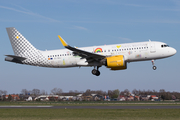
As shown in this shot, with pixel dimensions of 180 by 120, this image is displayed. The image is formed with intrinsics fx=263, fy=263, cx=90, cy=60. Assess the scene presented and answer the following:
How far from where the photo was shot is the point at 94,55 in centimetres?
3800

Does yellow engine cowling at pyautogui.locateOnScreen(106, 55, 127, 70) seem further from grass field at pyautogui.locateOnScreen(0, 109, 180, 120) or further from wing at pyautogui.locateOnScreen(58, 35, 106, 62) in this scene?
grass field at pyautogui.locateOnScreen(0, 109, 180, 120)

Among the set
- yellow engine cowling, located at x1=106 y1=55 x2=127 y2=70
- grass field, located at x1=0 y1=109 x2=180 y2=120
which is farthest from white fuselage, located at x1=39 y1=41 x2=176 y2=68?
grass field, located at x1=0 y1=109 x2=180 y2=120

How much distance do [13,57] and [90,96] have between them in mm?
40168

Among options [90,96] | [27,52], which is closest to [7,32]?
[27,52]

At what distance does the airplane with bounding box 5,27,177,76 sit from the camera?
1490 inches

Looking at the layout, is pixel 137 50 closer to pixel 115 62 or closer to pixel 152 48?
pixel 152 48

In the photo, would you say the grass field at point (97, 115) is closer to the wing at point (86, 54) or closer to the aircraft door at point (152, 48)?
the wing at point (86, 54)

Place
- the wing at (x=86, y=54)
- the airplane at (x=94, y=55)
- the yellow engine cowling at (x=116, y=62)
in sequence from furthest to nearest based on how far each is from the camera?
the airplane at (x=94, y=55) < the yellow engine cowling at (x=116, y=62) < the wing at (x=86, y=54)

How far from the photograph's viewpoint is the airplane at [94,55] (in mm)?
37844

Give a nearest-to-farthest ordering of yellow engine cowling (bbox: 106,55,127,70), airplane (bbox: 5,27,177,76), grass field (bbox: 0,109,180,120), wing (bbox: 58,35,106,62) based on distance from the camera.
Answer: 1. grass field (bbox: 0,109,180,120)
2. wing (bbox: 58,35,106,62)
3. yellow engine cowling (bbox: 106,55,127,70)
4. airplane (bbox: 5,27,177,76)

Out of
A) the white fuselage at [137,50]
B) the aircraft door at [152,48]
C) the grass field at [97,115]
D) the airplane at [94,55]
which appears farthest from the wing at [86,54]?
the grass field at [97,115]

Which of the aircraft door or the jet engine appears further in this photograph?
the aircraft door

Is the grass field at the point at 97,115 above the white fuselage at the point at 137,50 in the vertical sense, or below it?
below

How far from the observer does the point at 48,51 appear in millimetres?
42812
